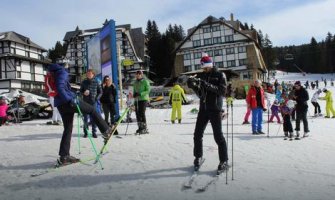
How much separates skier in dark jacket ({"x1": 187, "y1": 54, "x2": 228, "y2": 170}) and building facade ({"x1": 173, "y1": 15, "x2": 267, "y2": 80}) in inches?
1981

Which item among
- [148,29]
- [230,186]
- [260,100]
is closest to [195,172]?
[230,186]

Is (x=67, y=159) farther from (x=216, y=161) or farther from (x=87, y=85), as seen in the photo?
(x=87, y=85)

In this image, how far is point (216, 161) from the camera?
6.68 m

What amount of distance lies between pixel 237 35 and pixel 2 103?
45.8 m

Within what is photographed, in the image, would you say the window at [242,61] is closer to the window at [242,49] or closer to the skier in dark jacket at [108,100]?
the window at [242,49]

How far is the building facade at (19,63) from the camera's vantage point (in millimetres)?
50656

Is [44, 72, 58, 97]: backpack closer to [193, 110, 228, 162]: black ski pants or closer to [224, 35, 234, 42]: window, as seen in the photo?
[193, 110, 228, 162]: black ski pants

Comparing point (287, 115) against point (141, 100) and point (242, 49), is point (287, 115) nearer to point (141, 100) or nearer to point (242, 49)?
point (141, 100)

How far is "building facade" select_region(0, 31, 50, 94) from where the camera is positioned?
1994 inches

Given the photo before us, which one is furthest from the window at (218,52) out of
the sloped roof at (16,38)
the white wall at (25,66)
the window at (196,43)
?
the white wall at (25,66)

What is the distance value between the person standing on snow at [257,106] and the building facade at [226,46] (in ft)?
146

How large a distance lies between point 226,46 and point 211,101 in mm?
52663

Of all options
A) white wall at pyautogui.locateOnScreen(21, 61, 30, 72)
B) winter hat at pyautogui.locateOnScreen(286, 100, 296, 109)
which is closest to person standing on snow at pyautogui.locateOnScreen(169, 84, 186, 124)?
winter hat at pyautogui.locateOnScreen(286, 100, 296, 109)

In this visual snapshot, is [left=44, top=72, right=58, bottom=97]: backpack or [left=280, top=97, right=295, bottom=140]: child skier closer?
[left=44, top=72, right=58, bottom=97]: backpack
